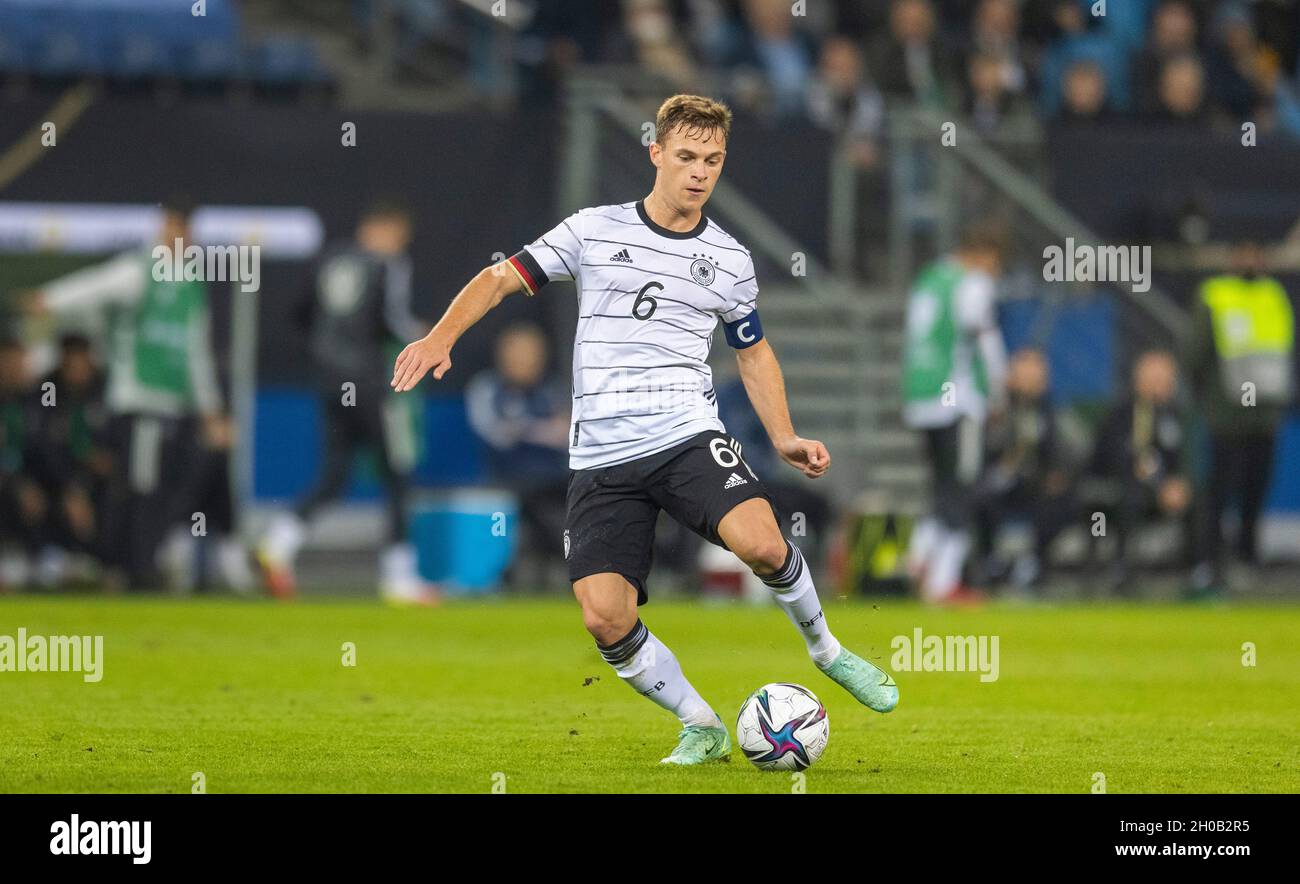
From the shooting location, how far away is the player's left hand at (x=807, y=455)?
7.51 m

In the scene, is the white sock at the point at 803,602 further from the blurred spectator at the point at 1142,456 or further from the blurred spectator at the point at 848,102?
the blurred spectator at the point at 848,102

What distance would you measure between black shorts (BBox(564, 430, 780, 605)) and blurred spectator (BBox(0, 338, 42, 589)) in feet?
31.9

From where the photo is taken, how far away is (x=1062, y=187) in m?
19.0

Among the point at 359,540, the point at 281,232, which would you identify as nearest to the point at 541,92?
the point at 281,232

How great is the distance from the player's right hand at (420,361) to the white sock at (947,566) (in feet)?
30.0

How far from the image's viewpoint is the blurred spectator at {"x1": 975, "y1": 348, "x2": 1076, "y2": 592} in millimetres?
16484

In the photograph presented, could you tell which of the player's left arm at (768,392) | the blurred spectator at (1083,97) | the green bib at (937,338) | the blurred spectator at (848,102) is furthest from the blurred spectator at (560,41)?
the player's left arm at (768,392)

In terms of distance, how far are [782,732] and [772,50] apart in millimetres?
13835

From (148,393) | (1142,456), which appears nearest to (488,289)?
(148,393)

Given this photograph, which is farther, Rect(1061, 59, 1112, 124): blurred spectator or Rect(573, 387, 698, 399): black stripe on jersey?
Rect(1061, 59, 1112, 124): blurred spectator

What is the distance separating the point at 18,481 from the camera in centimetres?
1633

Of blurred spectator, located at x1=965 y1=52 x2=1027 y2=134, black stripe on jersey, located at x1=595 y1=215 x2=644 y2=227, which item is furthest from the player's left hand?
blurred spectator, located at x1=965 y1=52 x2=1027 y2=134

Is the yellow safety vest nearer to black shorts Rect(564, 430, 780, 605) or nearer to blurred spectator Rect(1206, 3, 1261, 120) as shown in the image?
blurred spectator Rect(1206, 3, 1261, 120)

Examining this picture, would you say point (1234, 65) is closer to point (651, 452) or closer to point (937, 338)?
point (937, 338)
